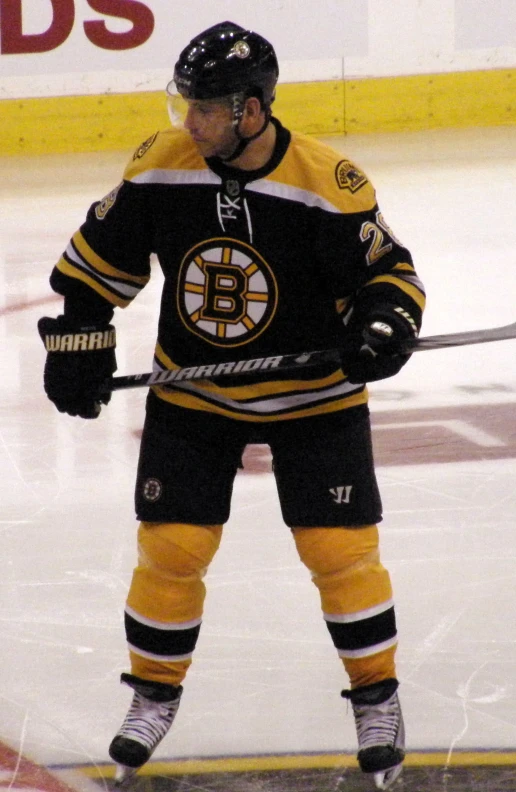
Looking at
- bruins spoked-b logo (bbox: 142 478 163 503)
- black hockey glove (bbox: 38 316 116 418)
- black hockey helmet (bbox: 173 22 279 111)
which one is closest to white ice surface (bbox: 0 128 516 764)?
bruins spoked-b logo (bbox: 142 478 163 503)

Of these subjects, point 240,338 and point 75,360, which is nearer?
point 240,338

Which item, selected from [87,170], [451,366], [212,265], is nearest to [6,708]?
[212,265]

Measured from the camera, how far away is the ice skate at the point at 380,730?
2008 mm

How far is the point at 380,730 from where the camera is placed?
2.05 m

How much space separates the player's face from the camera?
1917mm

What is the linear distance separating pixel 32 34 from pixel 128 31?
70 centimetres

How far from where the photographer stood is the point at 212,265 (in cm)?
200

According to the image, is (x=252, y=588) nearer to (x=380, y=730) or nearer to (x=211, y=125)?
(x=380, y=730)

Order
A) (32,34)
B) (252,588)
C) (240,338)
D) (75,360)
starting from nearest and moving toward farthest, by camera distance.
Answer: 1. (240,338)
2. (75,360)
3. (252,588)
4. (32,34)

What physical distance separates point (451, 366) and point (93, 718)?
8.07 feet

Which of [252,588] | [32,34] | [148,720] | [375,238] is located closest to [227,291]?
[375,238]

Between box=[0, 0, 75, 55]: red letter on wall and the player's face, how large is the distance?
8048mm

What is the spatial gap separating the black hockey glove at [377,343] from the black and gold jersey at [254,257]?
33 millimetres

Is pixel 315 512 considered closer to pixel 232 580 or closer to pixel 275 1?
pixel 232 580
